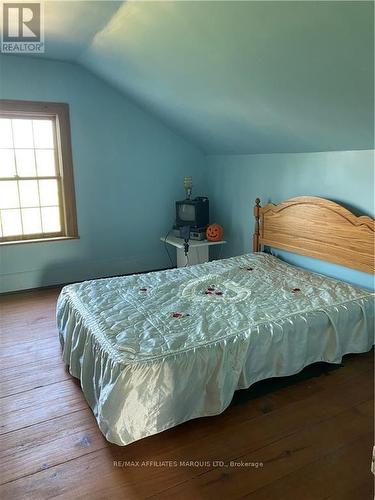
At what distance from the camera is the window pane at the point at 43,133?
3.93 m

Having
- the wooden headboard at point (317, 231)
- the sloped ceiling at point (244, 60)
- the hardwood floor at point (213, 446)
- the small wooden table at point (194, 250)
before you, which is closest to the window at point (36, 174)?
the sloped ceiling at point (244, 60)

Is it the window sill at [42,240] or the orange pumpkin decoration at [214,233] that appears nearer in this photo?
the window sill at [42,240]

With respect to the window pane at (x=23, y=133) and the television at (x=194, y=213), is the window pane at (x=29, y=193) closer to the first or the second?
the window pane at (x=23, y=133)

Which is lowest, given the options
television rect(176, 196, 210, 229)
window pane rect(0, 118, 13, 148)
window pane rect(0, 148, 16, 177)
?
television rect(176, 196, 210, 229)

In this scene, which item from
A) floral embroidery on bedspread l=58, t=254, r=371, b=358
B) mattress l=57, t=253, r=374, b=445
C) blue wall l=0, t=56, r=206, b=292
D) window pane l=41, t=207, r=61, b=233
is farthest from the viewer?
window pane l=41, t=207, r=61, b=233

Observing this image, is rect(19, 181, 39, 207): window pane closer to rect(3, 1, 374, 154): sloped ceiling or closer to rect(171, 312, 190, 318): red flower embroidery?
rect(3, 1, 374, 154): sloped ceiling

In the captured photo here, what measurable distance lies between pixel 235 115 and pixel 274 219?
1.05 m

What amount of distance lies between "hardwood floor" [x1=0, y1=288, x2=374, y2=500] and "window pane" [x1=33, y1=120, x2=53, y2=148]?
2498mm

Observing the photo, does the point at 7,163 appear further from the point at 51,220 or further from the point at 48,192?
the point at 51,220

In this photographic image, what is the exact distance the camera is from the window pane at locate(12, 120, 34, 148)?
3.83 meters

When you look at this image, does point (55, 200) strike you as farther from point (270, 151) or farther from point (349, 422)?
point (349, 422)

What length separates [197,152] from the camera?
15.5 ft

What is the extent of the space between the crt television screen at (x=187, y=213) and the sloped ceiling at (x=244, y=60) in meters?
0.92

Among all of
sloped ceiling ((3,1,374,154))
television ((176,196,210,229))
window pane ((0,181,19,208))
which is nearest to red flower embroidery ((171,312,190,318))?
A: sloped ceiling ((3,1,374,154))
